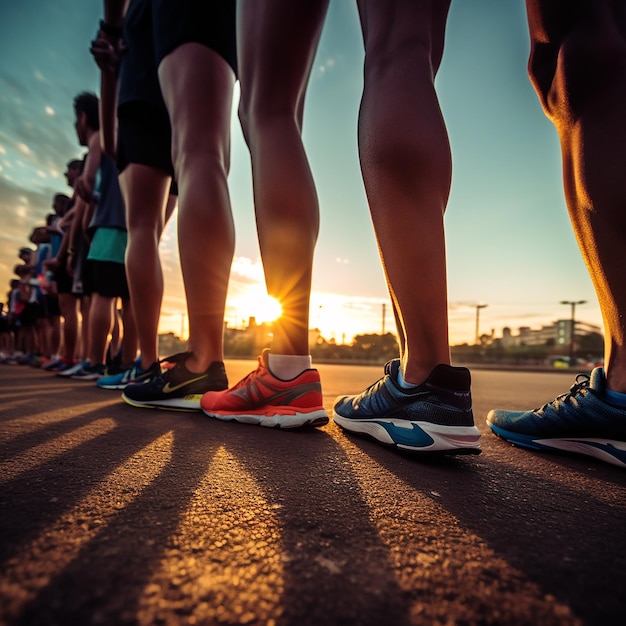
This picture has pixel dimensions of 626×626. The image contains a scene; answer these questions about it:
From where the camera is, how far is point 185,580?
32 centimetres

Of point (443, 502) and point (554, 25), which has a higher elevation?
point (554, 25)

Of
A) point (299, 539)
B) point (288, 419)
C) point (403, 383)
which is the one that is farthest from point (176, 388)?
point (299, 539)

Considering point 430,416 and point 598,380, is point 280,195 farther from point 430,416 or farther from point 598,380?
point 598,380

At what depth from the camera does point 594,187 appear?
2.90 feet

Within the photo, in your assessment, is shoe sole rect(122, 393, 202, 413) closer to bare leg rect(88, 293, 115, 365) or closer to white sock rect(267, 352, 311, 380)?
white sock rect(267, 352, 311, 380)

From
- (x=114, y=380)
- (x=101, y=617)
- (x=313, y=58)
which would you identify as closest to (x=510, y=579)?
(x=101, y=617)

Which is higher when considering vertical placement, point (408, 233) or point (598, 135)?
point (598, 135)

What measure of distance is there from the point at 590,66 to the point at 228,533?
3.79 feet

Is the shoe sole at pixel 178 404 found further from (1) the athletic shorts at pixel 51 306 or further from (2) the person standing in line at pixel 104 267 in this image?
(1) the athletic shorts at pixel 51 306

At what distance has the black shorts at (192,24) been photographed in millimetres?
1606

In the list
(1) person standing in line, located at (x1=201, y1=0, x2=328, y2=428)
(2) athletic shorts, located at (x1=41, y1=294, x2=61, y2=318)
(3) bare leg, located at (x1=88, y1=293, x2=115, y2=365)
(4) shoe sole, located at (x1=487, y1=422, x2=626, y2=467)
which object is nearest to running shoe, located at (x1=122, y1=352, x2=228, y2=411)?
(1) person standing in line, located at (x1=201, y1=0, x2=328, y2=428)

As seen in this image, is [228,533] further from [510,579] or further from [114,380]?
[114,380]

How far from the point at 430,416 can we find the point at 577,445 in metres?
0.35

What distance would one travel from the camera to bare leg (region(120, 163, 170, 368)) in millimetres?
2021
